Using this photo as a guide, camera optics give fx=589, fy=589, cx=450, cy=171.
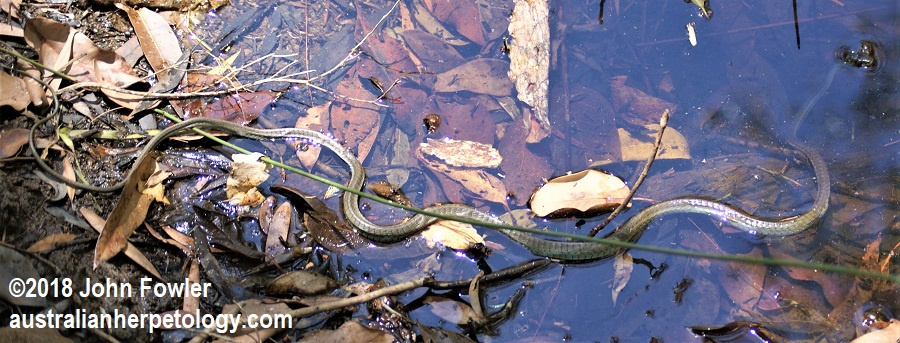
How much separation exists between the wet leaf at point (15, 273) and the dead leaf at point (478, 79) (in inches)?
133

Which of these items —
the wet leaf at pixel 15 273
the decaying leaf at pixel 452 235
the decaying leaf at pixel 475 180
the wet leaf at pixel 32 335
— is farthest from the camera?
the decaying leaf at pixel 475 180

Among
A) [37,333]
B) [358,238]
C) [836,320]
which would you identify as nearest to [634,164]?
[836,320]

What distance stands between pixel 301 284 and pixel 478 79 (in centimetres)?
241

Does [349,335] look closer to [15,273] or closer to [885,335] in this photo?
[15,273]

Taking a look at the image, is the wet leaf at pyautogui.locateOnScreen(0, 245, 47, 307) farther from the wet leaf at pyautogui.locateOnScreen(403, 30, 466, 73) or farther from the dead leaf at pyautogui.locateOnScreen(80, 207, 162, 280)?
the wet leaf at pyautogui.locateOnScreen(403, 30, 466, 73)

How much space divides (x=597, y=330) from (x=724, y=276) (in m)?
1.15

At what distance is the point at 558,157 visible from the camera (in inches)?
203

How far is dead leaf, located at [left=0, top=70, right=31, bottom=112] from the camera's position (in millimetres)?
4730

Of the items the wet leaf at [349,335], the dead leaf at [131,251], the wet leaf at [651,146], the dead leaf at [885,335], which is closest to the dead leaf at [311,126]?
the dead leaf at [131,251]

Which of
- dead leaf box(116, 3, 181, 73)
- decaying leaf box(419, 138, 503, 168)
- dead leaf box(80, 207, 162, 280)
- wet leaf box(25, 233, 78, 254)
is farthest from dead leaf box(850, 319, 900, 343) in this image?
dead leaf box(116, 3, 181, 73)

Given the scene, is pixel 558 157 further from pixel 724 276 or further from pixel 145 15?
pixel 145 15

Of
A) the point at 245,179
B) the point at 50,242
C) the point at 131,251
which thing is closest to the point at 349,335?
the point at 245,179

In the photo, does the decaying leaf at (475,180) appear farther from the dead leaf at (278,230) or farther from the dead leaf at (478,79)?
the dead leaf at (278,230)

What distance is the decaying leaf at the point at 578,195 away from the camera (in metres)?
4.90
